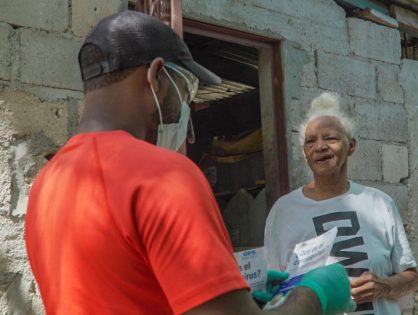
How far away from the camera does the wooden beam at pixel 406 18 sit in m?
4.92

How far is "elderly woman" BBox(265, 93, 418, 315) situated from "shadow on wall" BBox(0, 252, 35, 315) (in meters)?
1.09

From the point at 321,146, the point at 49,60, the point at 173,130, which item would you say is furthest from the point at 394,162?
the point at 173,130

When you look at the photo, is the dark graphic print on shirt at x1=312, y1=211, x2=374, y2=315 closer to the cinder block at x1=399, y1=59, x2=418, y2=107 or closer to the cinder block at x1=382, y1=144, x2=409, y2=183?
the cinder block at x1=382, y1=144, x2=409, y2=183

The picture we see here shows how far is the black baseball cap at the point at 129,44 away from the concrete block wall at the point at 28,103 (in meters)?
1.50

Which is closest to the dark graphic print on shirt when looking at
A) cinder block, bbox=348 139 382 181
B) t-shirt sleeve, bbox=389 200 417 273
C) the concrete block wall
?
t-shirt sleeve, bbox=389 200 417 273

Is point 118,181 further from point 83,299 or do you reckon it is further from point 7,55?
point 7,55

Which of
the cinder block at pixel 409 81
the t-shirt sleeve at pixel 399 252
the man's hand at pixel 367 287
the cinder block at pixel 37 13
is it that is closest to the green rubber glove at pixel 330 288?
the man's hand at pixel 367 287

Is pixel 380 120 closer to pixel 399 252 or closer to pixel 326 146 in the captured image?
pixel 326 146

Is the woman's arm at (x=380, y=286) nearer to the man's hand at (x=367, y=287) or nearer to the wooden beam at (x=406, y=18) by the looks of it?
the man's hand at (x=367, y=287)

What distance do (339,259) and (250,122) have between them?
2764 millimetres

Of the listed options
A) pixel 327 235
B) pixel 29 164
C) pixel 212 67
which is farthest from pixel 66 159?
pixel 212 67

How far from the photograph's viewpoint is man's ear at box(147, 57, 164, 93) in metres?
1.48

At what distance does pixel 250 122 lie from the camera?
5477mm

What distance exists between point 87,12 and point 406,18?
271 cm
